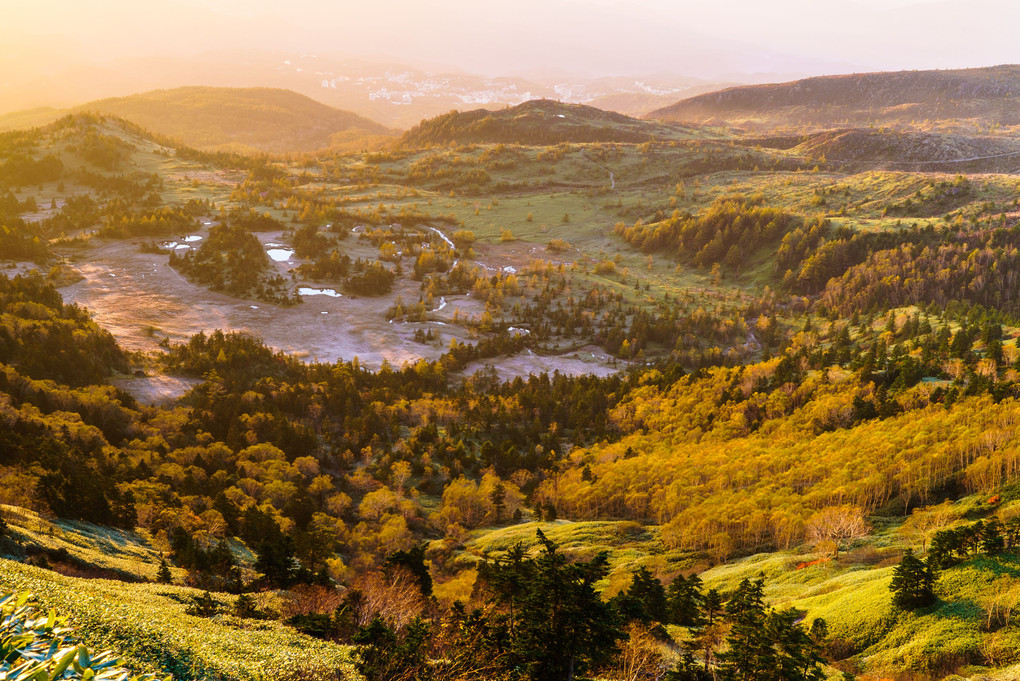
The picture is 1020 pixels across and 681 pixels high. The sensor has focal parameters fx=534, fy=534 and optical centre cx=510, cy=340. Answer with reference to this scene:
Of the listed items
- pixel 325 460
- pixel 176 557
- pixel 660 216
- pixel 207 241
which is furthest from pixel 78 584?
pixel 660 216

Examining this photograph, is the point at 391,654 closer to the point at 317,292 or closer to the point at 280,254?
the point at 317,292

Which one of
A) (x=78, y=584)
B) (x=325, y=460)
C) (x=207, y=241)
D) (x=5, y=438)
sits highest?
(x=207, y=241)

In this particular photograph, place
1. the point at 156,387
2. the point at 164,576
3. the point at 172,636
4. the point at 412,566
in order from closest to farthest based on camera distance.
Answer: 1. the point at 172,636
2. the point at 164,576
3. the point at 412,566
4. the point at 156,387

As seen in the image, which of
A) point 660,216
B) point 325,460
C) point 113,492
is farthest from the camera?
point 660,216

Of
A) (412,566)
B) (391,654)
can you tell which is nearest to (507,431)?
(412,566)

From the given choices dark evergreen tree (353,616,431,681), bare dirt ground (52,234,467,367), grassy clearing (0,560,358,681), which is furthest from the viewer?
bare dirt ground (52,234,467,367)

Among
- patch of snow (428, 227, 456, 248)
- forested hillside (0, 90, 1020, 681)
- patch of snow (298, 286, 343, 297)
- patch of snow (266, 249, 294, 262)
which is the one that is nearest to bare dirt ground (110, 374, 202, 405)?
forested hillside (0, 90, 1020, 681)

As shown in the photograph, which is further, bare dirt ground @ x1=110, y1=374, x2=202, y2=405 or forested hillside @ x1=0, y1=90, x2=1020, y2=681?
bare dirt ground @ x1=110, y1=374, x2=202, y2=405

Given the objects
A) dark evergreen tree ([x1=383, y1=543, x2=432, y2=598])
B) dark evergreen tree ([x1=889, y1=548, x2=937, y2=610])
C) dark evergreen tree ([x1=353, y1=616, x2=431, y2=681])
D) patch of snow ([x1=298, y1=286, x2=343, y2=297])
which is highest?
patch of snow ([x1=298, y1=286, x2=343, y2=297])

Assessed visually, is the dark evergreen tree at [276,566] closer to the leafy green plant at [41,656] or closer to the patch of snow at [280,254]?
the leafy green plant at [41,656]

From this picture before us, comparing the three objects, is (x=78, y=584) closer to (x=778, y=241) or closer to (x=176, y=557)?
(x=176, y=557)

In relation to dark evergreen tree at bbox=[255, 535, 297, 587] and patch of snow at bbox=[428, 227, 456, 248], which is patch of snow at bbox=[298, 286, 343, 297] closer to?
patch of snow at bbox=[428, 227, 456, 248]
